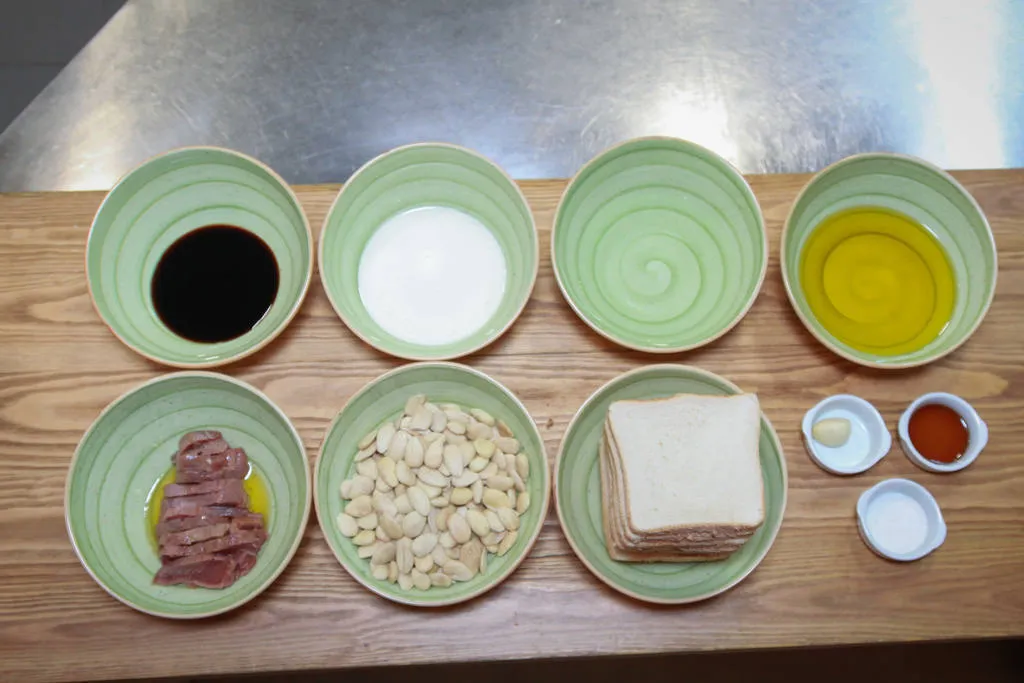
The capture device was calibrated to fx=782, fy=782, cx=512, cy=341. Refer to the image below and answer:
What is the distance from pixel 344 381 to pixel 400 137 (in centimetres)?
94

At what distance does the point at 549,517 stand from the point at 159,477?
2.79ft

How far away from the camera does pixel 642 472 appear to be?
1.49 metres

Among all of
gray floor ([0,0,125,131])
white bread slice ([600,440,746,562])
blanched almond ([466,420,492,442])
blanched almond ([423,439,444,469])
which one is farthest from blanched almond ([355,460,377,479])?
gray floor ([0,0,125,131])

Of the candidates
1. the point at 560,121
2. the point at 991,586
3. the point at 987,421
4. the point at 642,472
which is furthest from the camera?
the point at 560,121

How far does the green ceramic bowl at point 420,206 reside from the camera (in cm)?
166

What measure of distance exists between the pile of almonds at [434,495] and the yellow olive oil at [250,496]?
0.21 meters

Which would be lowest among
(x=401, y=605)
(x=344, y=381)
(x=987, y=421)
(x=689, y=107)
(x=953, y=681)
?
(x=953, y=681)

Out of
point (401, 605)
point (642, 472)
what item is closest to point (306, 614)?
point (401, 605)

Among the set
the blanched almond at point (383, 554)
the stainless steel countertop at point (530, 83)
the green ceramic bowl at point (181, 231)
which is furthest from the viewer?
the stainless steel countertop at point (530, 83)

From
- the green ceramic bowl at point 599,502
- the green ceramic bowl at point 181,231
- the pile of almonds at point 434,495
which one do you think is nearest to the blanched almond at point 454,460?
the pile of almonds at point 434,495

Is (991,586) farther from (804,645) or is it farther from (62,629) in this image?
(62,629)

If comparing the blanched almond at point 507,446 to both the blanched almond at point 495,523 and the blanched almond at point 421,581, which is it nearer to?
the blanched almond at point 495,523

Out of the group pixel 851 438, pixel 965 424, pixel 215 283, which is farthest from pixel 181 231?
pixel 965 424

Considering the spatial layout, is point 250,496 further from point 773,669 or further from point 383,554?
point 773,669
